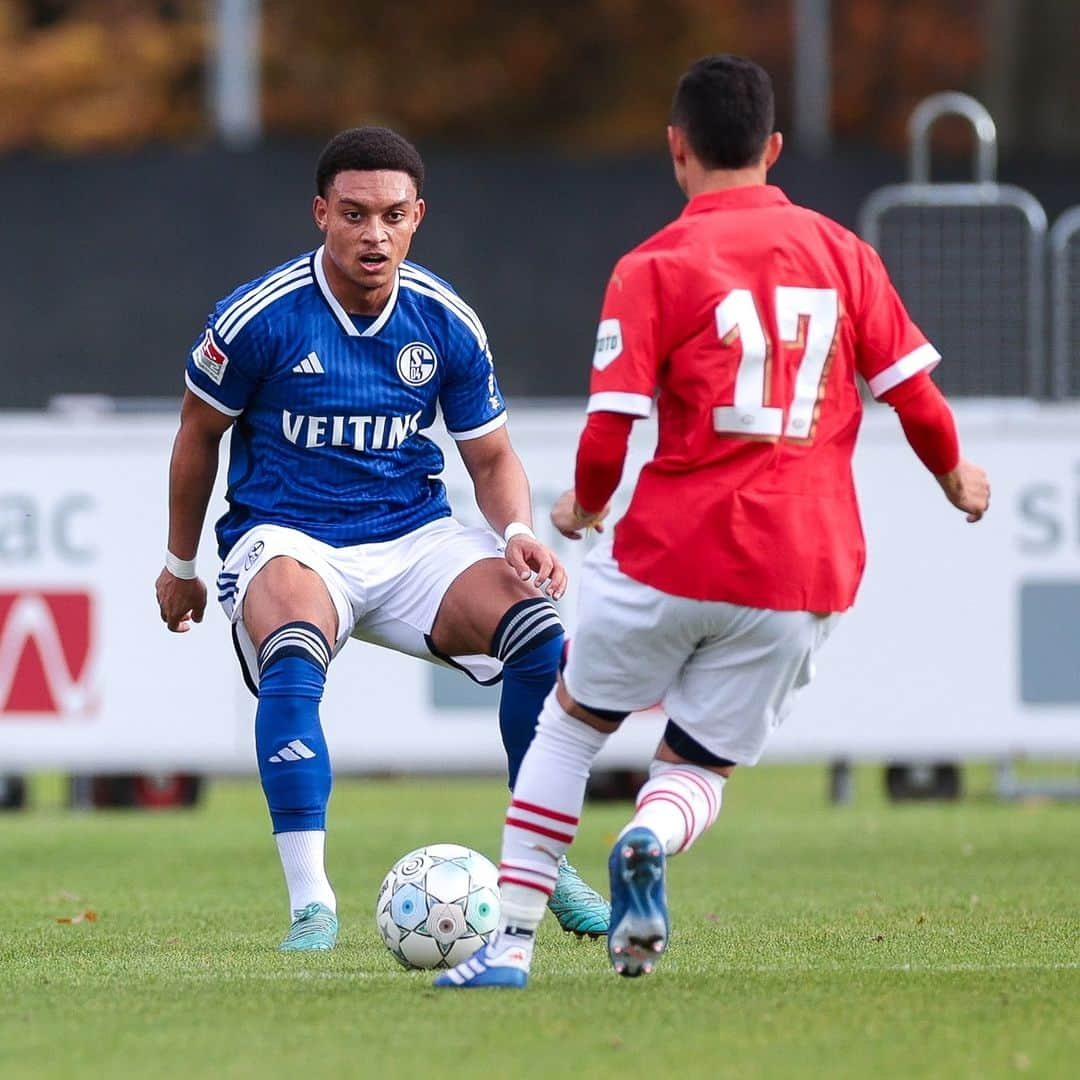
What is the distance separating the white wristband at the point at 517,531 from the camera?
6.77 metres

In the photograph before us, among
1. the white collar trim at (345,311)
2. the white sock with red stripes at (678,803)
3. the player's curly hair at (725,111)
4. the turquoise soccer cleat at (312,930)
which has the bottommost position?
the turquoise soccer cleat at (312,930)

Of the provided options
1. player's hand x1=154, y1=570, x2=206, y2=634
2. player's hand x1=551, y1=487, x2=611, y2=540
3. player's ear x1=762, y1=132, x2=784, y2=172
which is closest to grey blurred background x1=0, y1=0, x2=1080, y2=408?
player's hand x1=154, y1=570, x2=206, y2=634

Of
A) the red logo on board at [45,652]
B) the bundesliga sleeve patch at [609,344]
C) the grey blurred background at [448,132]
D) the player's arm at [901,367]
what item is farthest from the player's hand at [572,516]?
the grey blurred background at [448,132]

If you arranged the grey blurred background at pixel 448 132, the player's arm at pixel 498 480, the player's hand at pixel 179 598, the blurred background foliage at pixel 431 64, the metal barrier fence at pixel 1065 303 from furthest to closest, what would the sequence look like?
the blurred background foliage at pixel 431 64, the grey blurred background at pixel 448 132, the metal barrier fence at pixel 1065 303, the player's hand at pixel 179 598, the player's arm at pixel 498 480

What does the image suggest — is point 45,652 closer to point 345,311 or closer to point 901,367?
point 345,311

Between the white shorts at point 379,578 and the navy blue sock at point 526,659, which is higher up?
the white shorts at point 379,578

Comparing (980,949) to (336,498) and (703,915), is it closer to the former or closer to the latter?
(703,915)

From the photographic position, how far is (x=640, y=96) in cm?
3117

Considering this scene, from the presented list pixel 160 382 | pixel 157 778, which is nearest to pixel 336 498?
pixel 157 778

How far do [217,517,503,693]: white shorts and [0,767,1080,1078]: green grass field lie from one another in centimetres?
80

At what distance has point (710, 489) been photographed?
5355 millimetres

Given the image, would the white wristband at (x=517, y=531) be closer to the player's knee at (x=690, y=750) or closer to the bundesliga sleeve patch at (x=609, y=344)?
the player's knee at (x=690, y=750)

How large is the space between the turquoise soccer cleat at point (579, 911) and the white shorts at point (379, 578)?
63 centimetres

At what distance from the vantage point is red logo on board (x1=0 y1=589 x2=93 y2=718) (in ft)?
38.6
